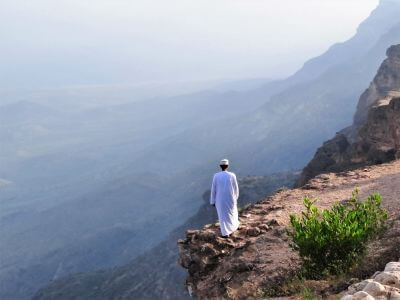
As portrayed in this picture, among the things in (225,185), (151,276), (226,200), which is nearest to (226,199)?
(226,200)

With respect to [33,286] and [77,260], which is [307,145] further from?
[33,286]

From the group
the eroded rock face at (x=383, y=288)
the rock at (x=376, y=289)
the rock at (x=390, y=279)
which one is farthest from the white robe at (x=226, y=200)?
the rock at (x=376, y=289)

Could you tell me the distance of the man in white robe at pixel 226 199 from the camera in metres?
12.6

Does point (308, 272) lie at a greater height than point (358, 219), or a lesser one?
lesser

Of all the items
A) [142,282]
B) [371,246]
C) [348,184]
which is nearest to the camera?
[371,246]

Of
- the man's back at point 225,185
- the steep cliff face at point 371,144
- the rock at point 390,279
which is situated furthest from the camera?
the steep cliff face at point 371,144

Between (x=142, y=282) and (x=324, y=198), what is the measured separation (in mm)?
57894

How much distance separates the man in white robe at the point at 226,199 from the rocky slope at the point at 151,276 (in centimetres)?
4879

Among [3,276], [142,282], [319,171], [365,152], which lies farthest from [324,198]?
[3,276]

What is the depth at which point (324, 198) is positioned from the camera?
15328 millimetres

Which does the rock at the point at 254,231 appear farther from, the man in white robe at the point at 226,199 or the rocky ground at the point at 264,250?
the man in white robe at the point at 226,199

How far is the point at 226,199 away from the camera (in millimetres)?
12773

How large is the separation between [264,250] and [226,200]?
186 cm

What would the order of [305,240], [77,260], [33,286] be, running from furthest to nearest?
[77,260] < [33,286] < [305,240]
